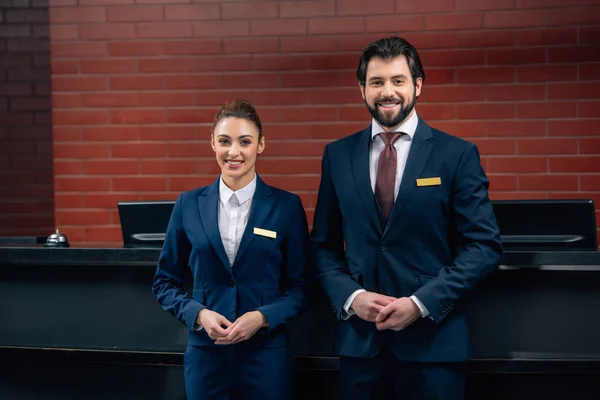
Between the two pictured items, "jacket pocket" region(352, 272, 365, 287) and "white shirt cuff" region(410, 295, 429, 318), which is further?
"jacket pocket" region(352, 272, 365, 287)

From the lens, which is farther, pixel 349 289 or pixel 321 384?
pixel 321 384

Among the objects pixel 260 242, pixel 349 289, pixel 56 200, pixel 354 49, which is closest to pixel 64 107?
pixel 56 200

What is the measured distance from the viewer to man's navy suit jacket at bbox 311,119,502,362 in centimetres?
146

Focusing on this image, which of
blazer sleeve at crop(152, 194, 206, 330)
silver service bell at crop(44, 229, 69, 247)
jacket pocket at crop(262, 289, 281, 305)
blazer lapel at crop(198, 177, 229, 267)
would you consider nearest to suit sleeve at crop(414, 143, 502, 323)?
jacket pocket at crop(262, 289, 281, 305)

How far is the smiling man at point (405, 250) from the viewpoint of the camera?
1.46m

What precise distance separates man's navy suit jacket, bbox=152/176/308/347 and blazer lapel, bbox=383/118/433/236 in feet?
0.92

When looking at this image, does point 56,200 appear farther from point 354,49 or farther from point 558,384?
point 558,384

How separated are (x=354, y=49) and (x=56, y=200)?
1.86 meters

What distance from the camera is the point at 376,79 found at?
4.98 feet

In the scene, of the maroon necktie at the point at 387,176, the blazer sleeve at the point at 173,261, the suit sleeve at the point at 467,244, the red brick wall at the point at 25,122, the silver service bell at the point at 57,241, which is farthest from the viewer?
the red brick wall at the point at 25,122

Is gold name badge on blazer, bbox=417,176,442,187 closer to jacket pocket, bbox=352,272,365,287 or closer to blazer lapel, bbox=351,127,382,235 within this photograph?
blazer lapel, bbox=351,127,382,235

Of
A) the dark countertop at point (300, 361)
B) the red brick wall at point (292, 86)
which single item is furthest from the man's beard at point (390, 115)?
the red brick wall at point (292, 86)

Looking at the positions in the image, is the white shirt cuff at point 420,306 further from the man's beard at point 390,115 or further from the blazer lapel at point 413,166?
the man's beard at point 390,115

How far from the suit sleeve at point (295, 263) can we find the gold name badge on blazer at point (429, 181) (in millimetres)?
343
